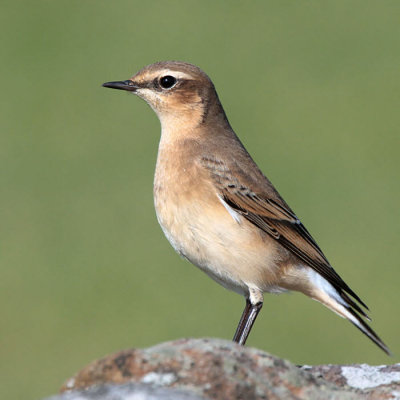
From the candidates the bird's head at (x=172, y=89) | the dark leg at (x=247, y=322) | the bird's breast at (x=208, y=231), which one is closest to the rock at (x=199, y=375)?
the bird's breast at (x=208, y=231)

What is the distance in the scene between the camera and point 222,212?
24.6 ft

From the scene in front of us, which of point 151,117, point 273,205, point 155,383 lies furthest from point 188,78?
point 151,117

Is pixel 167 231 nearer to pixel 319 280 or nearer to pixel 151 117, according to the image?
pixel 319 280

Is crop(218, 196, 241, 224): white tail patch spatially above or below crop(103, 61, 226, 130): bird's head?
below

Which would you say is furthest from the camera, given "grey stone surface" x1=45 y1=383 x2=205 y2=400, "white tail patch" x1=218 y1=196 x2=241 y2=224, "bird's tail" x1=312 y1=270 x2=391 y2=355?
"bird's tail" x1=312 y1=270 x2=391 y2=355

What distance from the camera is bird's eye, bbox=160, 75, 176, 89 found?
8234 mm

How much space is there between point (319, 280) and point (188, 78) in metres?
2.47

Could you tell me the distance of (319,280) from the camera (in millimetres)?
7852

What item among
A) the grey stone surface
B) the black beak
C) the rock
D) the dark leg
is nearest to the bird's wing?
the dark leg

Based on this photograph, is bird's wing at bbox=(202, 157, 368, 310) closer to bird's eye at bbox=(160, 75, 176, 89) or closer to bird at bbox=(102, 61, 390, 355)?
bird at bbox=(102, 61, 390, 355)

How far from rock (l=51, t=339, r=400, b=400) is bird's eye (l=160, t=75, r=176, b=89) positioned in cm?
379

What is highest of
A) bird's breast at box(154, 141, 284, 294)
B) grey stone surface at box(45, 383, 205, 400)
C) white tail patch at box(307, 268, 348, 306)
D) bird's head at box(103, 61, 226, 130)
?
bird's head at box(103, 61, 226, 130)

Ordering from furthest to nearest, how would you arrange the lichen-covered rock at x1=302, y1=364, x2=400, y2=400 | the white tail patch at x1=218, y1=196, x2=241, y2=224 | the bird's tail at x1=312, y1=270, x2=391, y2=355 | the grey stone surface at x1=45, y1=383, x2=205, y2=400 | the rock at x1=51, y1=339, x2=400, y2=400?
1. the bird's tail at x1=312, y1=270, x2=391, y2=355
2. the white tail patch at x1=218, y1=196, x2=241, y2=224
3. the lichen-covered rock at x1=302, y1=364, x2=400, y2=400
4. the rock at x1=51, y1=339, x2=400, y2=400
5. the grey stone surface at x1=45, y1=383, x2=205, y2=400

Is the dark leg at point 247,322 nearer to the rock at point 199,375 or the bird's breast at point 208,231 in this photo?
the bird's breast at point 208,231
